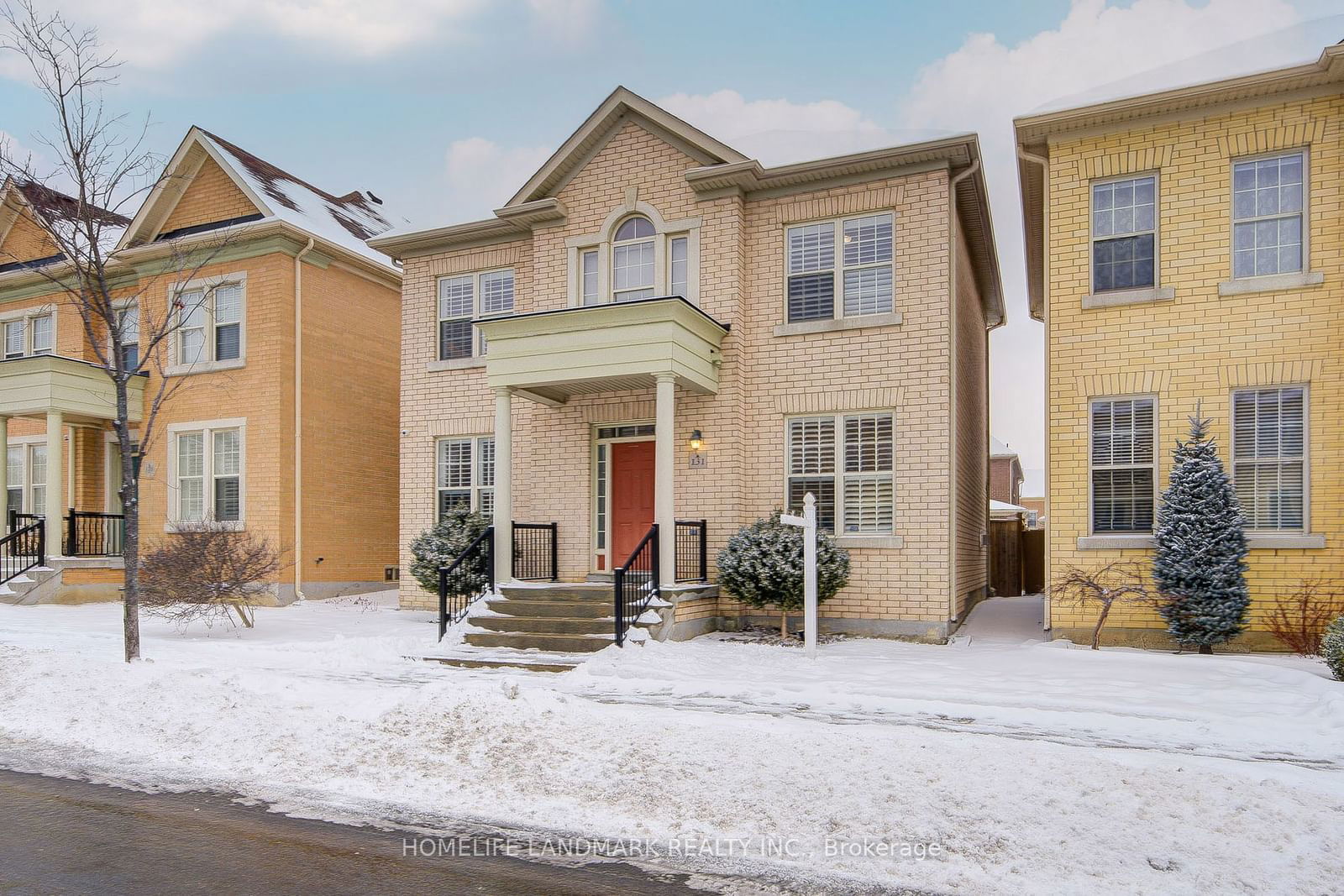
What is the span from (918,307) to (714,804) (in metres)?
8.68

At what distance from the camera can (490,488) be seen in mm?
15086

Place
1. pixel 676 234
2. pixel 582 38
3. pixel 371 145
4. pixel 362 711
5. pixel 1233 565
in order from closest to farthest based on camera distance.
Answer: pixel 362 711 → pixel 1233 565 → pixel 676 234 → pixel 582 38 → pixel 371 145

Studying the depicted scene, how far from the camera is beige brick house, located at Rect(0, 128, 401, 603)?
56.2 feet

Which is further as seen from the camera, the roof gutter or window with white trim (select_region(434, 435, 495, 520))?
the roof gutter

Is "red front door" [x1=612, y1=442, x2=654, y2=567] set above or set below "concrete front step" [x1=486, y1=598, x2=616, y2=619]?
above

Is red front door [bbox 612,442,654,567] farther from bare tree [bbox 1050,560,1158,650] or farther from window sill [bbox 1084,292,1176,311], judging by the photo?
window sill [bbox 1084,292,1176,311]

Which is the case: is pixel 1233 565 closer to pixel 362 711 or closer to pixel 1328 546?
pixel 1328 546

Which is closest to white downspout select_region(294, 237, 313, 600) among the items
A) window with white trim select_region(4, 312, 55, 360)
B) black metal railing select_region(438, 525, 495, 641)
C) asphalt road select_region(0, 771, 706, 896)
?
black metal railing select_region(438, 525, 495, 641)

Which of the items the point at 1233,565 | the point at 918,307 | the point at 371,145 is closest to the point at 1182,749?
the point at 1233,565

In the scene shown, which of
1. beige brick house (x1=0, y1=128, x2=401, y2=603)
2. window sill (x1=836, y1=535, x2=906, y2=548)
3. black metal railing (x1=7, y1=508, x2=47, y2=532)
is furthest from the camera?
black metal railing (x1=7, y1=508, x2=47, y2=532)

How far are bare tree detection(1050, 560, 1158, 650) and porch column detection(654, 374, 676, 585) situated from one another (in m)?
4.98

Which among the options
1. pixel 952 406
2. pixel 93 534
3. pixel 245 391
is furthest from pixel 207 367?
pixel 952 406

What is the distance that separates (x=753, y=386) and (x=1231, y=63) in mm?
7315

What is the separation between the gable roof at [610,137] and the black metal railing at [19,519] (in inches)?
496
